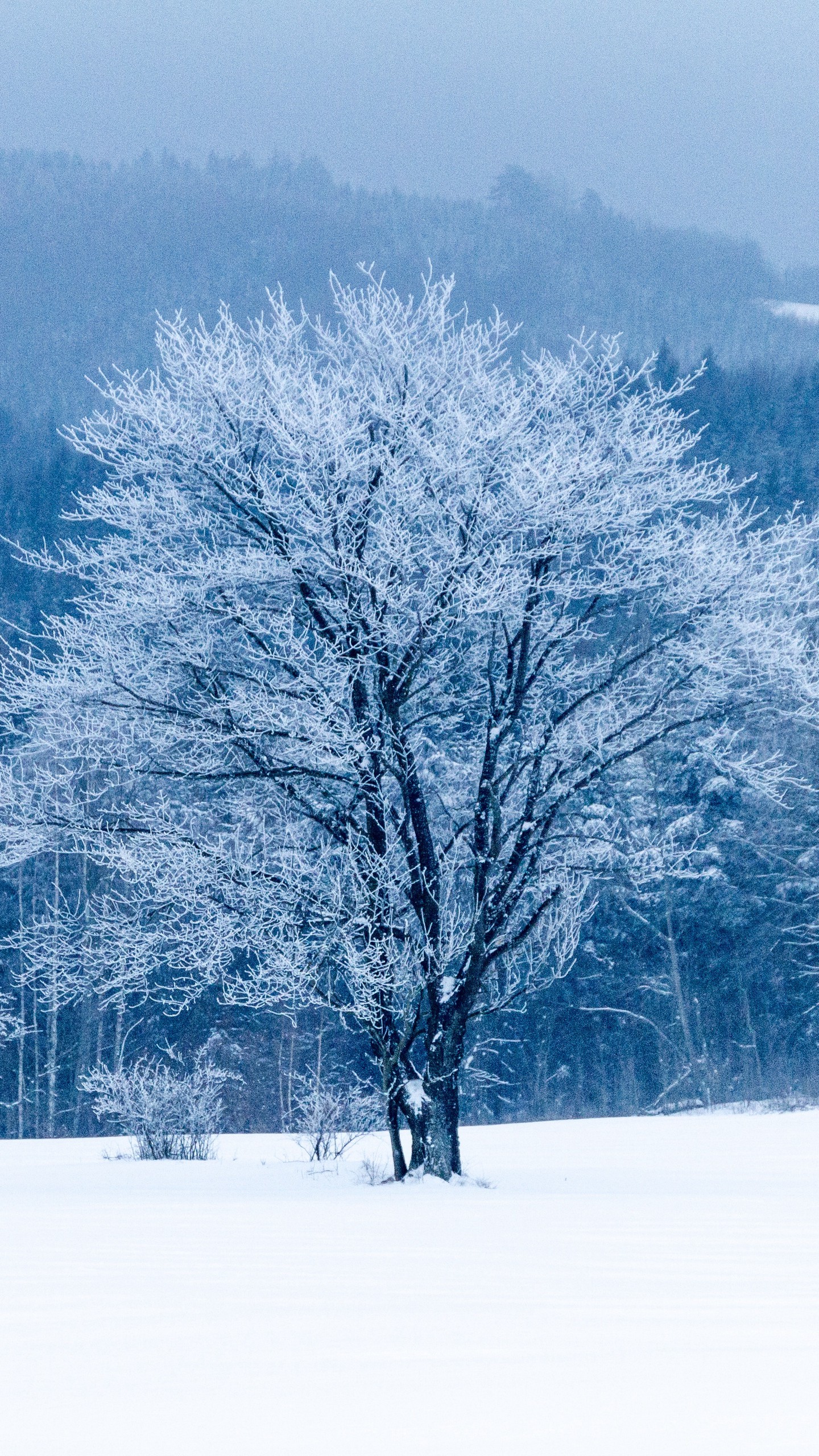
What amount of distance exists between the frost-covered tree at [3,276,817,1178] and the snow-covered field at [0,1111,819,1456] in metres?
2.13

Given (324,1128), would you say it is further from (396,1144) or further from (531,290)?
(531,290)

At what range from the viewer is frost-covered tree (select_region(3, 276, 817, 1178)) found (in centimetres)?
1115

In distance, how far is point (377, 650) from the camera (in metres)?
10.7

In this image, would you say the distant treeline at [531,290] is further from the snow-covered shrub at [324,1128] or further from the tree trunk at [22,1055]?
the snow-covered shrub at [324,1128]

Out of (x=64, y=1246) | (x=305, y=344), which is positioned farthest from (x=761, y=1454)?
(x=305, y=344)

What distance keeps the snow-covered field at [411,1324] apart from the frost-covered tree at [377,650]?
2.13m

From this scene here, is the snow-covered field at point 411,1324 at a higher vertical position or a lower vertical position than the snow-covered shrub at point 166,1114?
lower

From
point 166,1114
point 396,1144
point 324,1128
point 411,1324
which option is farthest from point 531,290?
point 411,1324

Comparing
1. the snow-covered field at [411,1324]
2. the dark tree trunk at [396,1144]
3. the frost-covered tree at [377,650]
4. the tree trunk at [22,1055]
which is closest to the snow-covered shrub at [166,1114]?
the frost-covered tree at [377,650]

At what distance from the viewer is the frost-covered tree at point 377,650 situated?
36.6 feet

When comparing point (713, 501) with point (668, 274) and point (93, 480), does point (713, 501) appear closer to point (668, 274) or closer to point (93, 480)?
point (93, 480)

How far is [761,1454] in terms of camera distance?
334 cm

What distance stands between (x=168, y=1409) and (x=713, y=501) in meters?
10.9

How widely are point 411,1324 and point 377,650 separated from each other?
6.28 metres
